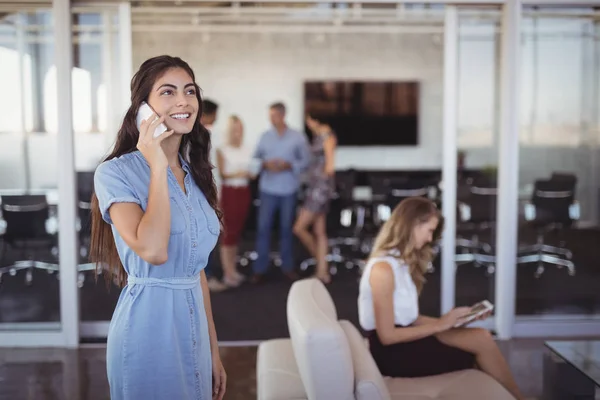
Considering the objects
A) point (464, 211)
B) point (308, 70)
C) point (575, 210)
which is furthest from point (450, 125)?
point (308, 70)

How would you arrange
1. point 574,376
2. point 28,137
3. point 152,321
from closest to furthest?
point 152,321 → point 574,376 → point 28,137

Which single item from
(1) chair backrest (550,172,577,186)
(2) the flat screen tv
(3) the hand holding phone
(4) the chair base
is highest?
(2) the flat screen tv

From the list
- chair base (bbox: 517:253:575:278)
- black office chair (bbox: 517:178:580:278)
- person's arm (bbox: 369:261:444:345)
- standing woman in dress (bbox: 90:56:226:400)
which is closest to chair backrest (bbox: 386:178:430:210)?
black office chair (bbox: 517:178:580:278)

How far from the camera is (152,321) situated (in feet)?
6.00

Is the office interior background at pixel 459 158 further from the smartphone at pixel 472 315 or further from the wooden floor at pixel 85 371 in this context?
the smartphone at pixel 472 315

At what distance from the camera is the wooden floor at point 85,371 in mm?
4242

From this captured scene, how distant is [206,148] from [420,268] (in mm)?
1755

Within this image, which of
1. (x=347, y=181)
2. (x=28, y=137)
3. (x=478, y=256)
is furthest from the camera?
(x=347, y=181)

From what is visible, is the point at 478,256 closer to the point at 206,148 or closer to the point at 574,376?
the point at 574,376

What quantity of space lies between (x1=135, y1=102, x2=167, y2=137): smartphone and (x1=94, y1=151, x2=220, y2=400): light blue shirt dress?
0.09m

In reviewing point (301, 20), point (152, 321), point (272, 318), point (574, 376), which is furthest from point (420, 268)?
point (301, 20)

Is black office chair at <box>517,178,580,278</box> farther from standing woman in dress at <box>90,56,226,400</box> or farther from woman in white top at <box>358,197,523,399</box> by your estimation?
standing woman in dress at <box>90,56,226,400</box>

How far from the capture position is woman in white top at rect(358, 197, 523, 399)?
340cm

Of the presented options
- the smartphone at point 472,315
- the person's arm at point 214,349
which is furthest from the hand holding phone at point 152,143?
the smartphone at point 472,315
